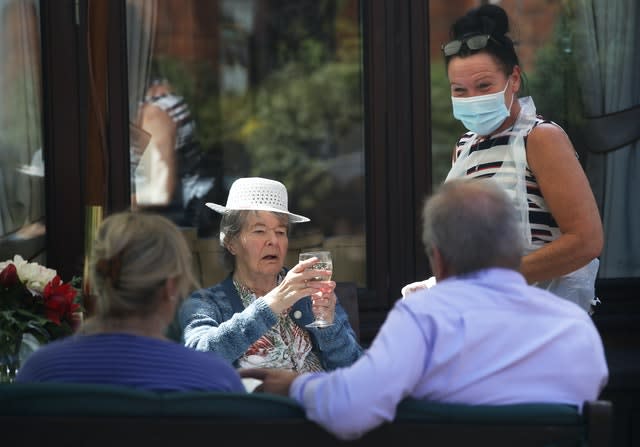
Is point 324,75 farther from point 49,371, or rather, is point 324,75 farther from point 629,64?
point 49,371

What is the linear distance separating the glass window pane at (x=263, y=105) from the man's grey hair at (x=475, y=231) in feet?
12.9

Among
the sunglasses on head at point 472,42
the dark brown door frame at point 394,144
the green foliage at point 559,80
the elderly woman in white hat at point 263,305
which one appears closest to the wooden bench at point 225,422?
the elderly woman in white hat at point 263,305

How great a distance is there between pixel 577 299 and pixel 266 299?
3.35ft

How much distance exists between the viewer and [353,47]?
727 centimetres

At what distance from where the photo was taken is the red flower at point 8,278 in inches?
124

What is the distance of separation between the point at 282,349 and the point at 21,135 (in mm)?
1738

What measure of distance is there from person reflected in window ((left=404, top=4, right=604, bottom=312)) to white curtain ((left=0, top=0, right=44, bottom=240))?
1.87m

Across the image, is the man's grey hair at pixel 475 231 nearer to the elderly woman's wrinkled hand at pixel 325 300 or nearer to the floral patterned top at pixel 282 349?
the elderly woman's wrinkled hand at pixel 325 300

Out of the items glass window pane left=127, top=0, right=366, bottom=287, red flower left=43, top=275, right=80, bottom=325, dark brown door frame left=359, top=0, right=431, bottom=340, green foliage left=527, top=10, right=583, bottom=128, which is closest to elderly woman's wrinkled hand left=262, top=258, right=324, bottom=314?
red flower left=43, top=275, right=80, bottom=325

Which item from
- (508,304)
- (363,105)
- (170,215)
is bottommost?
(170,215)

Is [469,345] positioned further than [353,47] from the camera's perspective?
No

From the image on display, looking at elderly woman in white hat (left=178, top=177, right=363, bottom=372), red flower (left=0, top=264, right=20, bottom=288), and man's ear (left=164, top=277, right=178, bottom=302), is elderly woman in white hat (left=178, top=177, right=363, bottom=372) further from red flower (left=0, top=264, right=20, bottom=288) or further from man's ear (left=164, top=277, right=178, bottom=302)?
man's ear (left=164, top=277, right=178, bottom=302)

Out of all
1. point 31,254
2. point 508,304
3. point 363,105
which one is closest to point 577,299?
point 508,304

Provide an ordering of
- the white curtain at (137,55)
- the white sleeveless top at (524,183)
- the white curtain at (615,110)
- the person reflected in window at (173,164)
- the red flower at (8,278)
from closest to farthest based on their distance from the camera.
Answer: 1. the red flower at (8,278)
2. the white sleeveless top at (524,183)
3. the white curtain at (137,55)
4. the white curtain at (615,110)
5. the person reflected in window at (173,164)
